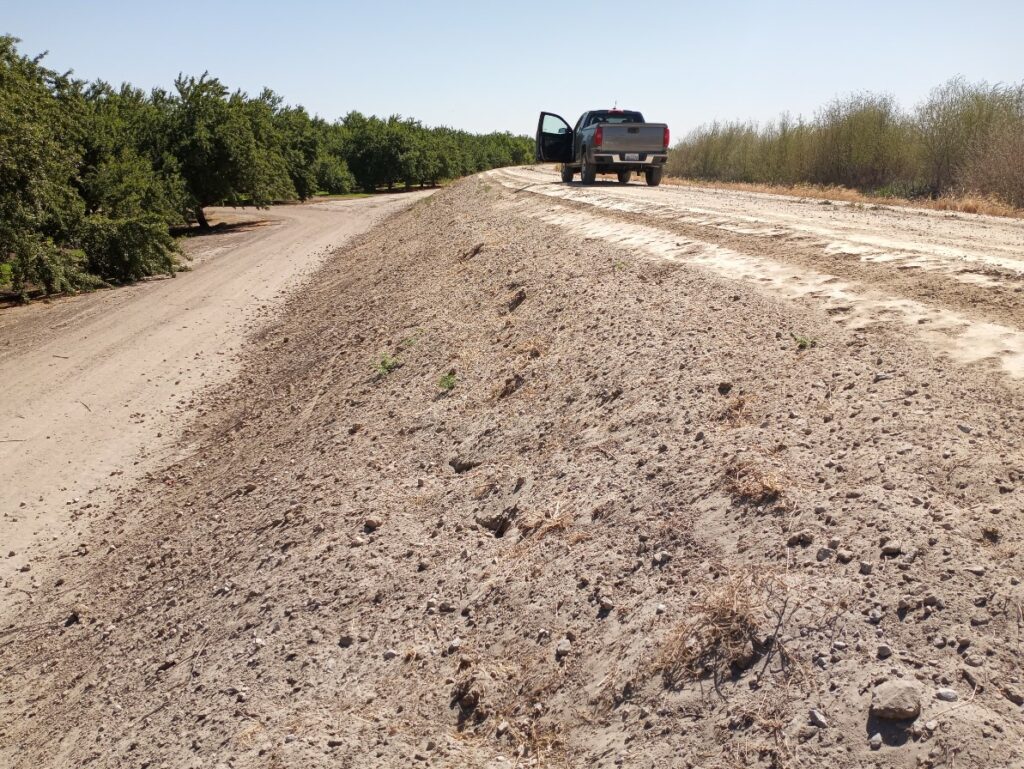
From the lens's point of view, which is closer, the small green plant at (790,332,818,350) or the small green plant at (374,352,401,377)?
the small green plant at (790,332,818,350)

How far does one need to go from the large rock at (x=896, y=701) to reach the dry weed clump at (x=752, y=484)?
1.24 metres

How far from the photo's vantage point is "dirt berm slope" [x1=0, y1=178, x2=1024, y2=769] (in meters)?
3.14

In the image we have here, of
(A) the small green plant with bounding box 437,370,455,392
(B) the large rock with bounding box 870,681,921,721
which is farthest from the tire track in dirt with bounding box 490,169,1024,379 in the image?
(A) the small green plant with bounding box 437,370,455,392

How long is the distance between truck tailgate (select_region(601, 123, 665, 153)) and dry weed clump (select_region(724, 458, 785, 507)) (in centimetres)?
1844

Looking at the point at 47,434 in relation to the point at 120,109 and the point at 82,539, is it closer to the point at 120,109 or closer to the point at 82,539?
the point at 82,539

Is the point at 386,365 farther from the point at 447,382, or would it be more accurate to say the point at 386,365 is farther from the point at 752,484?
the point at 752,484

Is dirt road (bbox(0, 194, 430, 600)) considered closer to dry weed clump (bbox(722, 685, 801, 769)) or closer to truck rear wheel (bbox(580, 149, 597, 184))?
dry weed clump (bbox(722, 685, 801, 769))

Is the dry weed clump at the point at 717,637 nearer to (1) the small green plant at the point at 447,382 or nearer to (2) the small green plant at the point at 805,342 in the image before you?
(2) the small green plant at the point at 805,342

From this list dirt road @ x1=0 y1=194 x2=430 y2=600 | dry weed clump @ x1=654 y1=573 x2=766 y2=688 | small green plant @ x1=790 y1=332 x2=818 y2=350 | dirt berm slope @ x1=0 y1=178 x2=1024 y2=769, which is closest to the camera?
dirt berm slope @ x1=0 y1=178 x2=1024 y2=769

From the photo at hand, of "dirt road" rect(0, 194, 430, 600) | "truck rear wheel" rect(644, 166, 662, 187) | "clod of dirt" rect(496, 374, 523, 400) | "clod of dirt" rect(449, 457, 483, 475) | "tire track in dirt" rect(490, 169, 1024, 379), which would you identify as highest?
"truck rear wheel" rect(644, 166, 662, 187)

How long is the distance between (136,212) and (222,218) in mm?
23037

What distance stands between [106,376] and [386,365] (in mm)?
6642

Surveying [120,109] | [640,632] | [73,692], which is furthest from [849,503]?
[120,109]

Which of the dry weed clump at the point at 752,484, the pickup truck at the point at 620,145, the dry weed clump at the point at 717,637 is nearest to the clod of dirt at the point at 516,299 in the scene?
the dry weed clump at the point at 752,484
